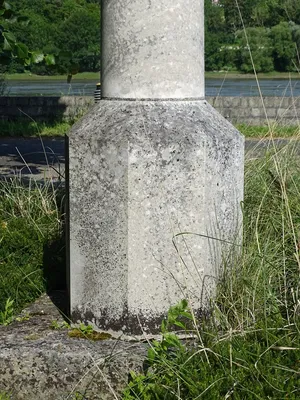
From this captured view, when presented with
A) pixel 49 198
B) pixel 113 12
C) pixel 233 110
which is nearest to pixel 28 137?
pixel 233 110

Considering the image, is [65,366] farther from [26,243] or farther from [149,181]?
[26,243]

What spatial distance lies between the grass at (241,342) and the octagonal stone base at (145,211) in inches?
5.1

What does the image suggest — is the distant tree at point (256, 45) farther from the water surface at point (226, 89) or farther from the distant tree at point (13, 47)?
the water surface at point (226, 89)

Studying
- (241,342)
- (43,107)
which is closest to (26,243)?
(241,342)

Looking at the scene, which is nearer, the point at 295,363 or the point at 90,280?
the point at 295,363

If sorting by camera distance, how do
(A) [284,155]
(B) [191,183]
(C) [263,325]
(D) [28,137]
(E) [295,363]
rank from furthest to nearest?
(D) [28,137] < (A) [284,155] < (B) [191,183] < (C) [263,325] < (E) [295,363]

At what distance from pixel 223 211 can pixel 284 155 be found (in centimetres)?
205

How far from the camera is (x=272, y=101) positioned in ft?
56.3

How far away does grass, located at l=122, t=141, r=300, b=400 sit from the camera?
282cm

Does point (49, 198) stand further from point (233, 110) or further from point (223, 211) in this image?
point (233, 110)

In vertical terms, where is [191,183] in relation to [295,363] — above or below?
above

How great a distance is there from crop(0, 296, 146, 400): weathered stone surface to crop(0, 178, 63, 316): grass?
43 cm

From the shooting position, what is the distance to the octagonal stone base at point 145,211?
340cm

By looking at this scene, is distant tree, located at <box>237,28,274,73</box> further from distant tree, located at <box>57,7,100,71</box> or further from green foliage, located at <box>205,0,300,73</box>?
distant tree, located at <box>57,7,100,71</box>
